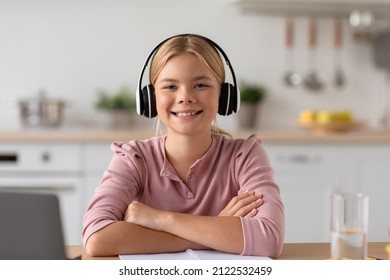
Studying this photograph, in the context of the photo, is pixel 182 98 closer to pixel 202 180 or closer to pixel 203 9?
pixel 202 180

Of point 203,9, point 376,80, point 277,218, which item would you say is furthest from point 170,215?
point 376,80

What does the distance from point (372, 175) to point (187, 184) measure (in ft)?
6.18

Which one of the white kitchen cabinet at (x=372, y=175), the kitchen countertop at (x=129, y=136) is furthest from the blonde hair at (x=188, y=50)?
the white kitchen cabinet at (x=372, y=175)

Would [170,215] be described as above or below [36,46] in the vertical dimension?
below

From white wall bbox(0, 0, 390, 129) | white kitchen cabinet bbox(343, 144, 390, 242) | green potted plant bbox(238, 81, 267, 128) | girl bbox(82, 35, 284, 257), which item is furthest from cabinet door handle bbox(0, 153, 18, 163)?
girl bbox(82, 35, 284, 257)

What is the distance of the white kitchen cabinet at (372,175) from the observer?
3.05 meters

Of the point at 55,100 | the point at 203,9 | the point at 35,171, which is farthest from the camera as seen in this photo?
the point at 203,9

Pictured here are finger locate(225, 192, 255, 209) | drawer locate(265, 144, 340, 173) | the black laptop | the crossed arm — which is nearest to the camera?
the black laptop

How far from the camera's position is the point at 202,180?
4.35 ft

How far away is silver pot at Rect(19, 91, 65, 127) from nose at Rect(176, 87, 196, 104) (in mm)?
1980

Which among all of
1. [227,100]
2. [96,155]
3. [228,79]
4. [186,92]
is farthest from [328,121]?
[186,92]

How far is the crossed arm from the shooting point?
3.87 ft

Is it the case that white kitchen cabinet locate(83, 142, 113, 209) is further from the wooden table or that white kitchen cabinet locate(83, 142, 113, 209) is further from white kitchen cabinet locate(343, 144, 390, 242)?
the wooden table

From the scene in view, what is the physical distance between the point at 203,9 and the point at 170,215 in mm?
2274
